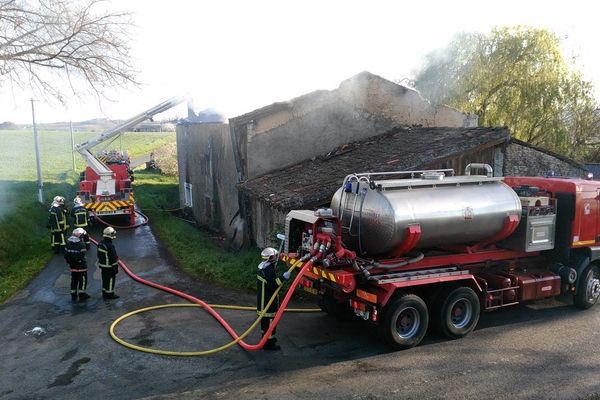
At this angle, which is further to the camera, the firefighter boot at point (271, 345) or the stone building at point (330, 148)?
the stone building at point (330, 148)

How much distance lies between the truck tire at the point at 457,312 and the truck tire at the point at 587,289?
2755 mm

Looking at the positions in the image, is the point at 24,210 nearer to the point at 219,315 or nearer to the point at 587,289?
the point at 219,315

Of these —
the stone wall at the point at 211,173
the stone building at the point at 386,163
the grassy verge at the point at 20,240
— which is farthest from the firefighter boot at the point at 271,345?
the stone wall at the point at 211,173

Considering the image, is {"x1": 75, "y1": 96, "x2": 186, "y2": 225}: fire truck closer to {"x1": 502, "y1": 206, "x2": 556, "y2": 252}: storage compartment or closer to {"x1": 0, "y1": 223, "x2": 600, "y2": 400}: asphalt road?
{"x1": 0, "y1": 223, "x2": 600, "y2": 400}: asphalt road

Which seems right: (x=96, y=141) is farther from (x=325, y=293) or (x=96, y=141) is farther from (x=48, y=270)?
(x=325, y=293)

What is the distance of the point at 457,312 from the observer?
815 cm

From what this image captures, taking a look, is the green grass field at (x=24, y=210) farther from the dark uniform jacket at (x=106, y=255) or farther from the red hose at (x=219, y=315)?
the red hose at (x=219, y=315)

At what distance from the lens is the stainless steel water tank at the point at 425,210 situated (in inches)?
292

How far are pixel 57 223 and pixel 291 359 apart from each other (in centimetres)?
967

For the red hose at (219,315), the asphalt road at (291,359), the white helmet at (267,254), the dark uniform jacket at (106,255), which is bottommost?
the asphalt road at (291,359)

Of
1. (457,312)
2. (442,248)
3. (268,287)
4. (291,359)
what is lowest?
(291,359)

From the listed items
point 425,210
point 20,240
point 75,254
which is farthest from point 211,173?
point 425,210

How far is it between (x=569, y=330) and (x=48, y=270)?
1190 cm

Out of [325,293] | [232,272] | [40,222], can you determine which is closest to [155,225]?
[40,222]
